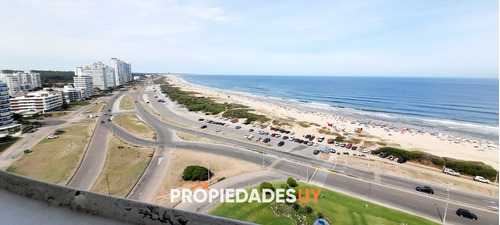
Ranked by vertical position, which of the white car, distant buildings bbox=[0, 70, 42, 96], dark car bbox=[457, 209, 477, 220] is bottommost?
the white car

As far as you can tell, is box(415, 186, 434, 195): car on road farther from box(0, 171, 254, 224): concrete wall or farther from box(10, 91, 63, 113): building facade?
box(10, 91, 63, 113): building facade

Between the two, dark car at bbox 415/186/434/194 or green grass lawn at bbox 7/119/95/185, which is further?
green grass lawn at bbox 7/119/95/185

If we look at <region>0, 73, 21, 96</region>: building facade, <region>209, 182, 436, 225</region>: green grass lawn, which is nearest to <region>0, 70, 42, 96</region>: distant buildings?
<region>0, 73, 21, 96</region>: building facade

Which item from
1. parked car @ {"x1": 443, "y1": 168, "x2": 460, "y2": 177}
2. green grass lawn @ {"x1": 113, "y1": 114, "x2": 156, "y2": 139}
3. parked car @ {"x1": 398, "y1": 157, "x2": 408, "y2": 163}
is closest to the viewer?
parked car @ {"x1": 443, "y1": 168, "x2": 460, "y2": 177}

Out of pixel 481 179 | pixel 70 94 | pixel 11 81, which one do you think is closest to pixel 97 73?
pixel 11 81

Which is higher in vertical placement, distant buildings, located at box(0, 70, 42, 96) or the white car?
distant buildings, located at box(0, 70, 42, 96)

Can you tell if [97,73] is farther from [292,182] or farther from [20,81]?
[292,182]

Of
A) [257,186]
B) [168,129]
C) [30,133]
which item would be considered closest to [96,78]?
[30,133]

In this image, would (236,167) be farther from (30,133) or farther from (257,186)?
(30,133)
